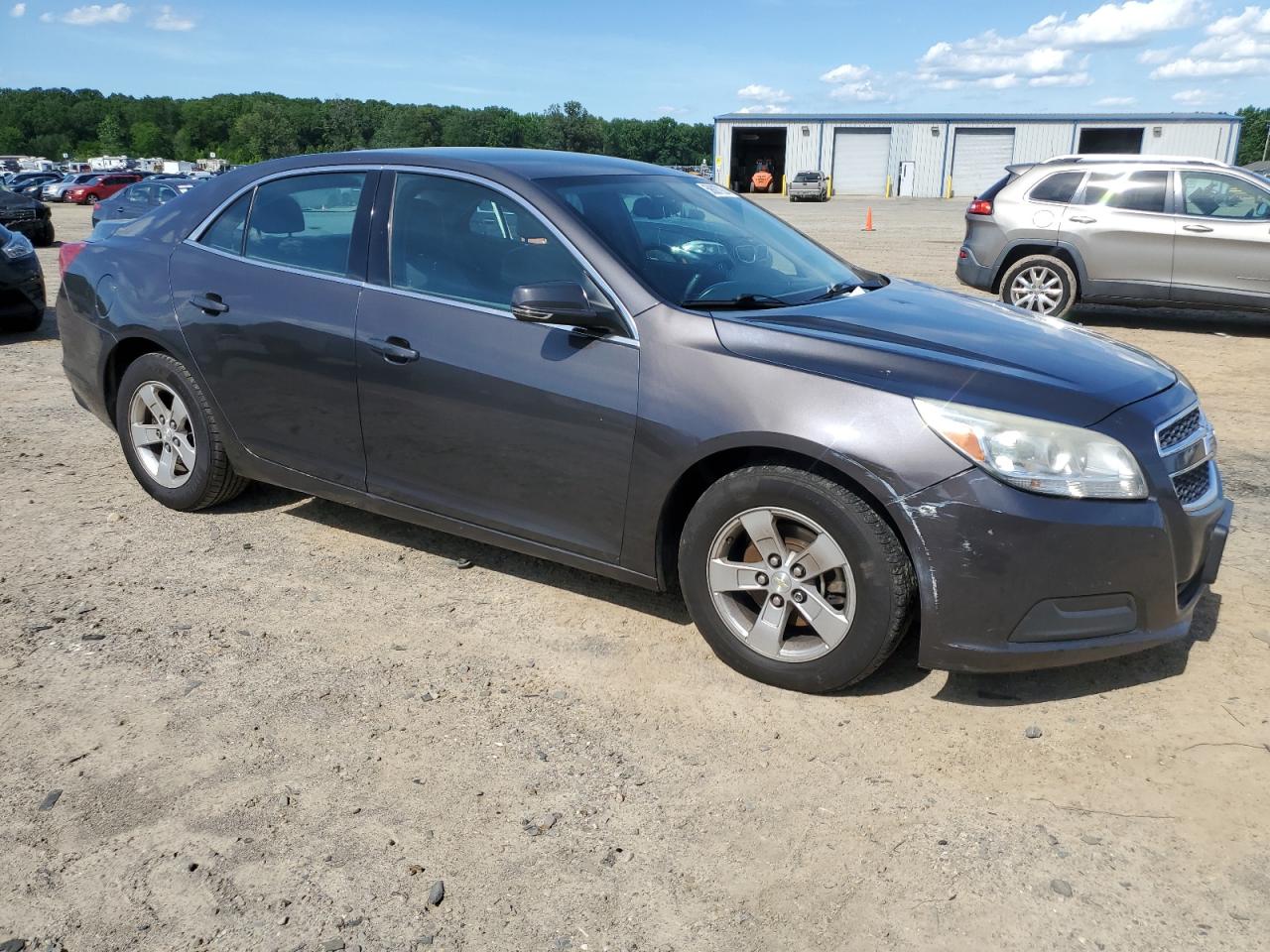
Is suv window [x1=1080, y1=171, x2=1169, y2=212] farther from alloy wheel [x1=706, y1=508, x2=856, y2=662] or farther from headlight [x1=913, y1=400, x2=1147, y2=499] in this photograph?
alloy wheel [x1=706, y1=508, x2=856, y2=662]

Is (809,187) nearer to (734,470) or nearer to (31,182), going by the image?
(31,182)

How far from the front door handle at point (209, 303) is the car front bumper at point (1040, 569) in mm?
3040

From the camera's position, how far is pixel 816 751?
10.4 ft

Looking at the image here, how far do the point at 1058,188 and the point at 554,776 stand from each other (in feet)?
33.2

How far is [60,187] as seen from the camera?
48.0 meters

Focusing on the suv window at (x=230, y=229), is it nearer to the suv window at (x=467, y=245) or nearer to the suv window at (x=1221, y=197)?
the suv window at (x=467, y=245)

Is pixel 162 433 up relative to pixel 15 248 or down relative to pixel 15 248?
down

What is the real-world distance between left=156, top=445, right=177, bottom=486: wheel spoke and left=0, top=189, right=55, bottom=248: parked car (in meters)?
21.2

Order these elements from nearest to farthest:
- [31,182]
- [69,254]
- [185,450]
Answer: [185,450], [69,254], [31,182]

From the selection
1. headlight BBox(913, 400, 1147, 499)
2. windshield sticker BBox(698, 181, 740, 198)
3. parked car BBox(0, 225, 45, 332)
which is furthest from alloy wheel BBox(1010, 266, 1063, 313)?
parked car BBox(0, 225, 45, 332)

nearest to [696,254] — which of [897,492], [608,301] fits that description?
[608,301]

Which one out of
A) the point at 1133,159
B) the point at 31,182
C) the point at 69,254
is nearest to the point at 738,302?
the point at 69,254

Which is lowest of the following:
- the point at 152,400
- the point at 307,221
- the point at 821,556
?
the point at 821,556

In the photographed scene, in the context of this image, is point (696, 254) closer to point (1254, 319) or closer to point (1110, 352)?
point (1110, 352)
